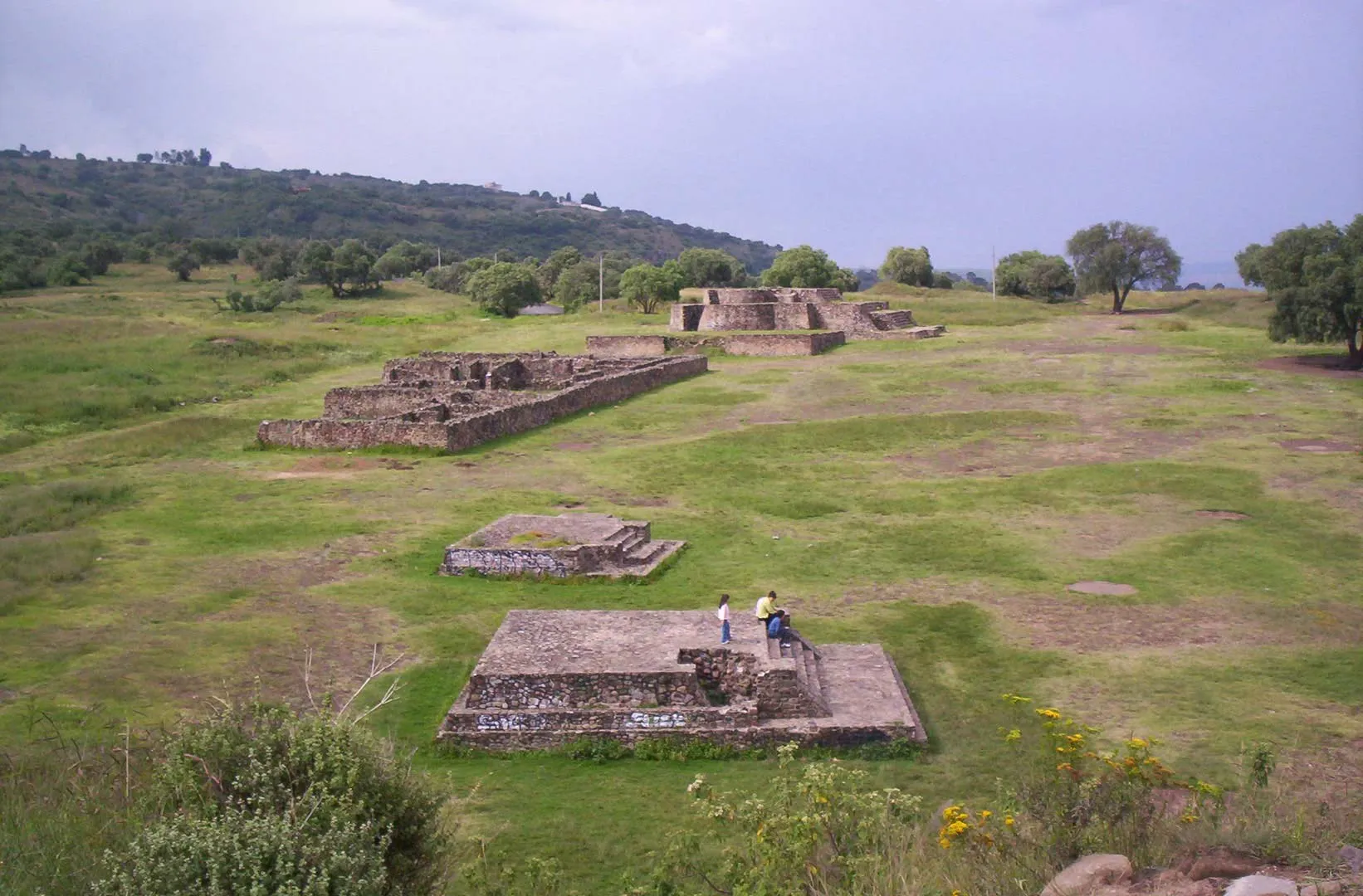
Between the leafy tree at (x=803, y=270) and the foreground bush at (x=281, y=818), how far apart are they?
2296 inches

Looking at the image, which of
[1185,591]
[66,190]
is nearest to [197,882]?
[1185,591]

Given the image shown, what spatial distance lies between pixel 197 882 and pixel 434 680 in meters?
6.41

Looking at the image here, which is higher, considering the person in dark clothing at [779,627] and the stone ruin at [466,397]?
the stone ruin at [466,397]

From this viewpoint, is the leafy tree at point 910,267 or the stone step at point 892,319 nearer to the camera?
the stone step at point 892,319

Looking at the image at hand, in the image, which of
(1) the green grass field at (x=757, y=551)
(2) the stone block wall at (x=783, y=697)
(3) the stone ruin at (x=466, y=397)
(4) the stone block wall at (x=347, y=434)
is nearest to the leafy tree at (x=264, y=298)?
(1) the green grass field at (x=757, y=551)

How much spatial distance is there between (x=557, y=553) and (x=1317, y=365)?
96.8ft

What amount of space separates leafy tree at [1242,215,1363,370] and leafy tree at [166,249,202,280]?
6007cm

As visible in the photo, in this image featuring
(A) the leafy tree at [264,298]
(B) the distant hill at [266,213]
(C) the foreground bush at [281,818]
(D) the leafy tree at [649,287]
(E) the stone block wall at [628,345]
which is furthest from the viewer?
(B) the distant hill at [266,213]

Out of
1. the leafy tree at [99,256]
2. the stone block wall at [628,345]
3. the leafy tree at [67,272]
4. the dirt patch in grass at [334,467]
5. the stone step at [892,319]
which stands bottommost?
the dirt patch in grass at [334,467]

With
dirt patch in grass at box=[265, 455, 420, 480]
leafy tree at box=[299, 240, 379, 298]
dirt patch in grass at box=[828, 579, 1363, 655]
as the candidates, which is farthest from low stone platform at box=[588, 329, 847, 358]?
dirt patch in grass at box=[828, 579, 1363, 655]

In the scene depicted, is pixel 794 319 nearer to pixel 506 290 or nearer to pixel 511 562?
pixel 506 290

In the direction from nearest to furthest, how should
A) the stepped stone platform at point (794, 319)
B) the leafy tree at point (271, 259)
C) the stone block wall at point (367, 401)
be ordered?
the stone block wall at point (367, 401)
the stepped stone platform at point (794, 319)
the leafy tree at point (271, 259)

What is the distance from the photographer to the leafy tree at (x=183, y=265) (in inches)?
2670

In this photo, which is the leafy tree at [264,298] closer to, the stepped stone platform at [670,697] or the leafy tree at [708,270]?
the leafy tree at [708,270]
